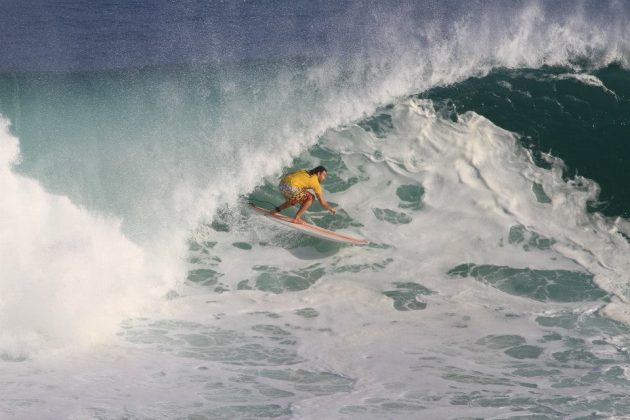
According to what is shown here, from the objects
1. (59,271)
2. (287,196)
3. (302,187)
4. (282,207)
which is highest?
(302,187)

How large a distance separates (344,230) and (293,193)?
0.96 metres

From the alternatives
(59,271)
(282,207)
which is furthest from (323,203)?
(59,271)

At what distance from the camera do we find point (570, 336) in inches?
353

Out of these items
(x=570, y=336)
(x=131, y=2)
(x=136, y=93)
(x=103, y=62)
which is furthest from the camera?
(x=131, y=2)

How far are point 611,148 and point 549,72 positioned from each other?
190cm

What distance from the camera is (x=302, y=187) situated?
34.9ft

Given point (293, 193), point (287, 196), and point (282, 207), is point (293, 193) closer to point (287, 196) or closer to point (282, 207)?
point (287, 196)

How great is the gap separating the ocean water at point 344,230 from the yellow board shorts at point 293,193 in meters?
0.58

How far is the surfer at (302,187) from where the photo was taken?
1055 cm

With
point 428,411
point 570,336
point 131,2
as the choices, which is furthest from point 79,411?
point 131,2

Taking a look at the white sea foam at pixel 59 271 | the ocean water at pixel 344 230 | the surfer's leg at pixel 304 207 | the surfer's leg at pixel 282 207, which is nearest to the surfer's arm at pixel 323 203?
the surfer's leg at pixel 304 207

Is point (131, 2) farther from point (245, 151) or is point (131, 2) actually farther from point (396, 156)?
point (396, 156)

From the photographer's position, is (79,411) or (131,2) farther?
(131,2)

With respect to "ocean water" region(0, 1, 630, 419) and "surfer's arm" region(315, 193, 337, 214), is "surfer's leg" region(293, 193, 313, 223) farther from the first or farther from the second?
"ocean water" region(0, 1, 630, 419)
